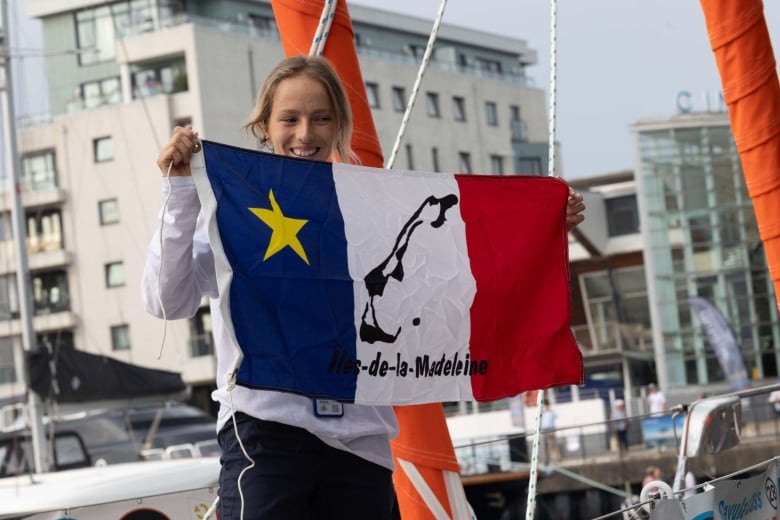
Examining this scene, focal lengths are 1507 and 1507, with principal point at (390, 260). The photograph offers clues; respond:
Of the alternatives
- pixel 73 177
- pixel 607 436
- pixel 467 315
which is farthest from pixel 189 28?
pixel 467 315

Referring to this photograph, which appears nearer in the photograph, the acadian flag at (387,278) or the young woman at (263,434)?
the young woman at (263,434)

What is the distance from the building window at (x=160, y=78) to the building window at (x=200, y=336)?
8.41 meters

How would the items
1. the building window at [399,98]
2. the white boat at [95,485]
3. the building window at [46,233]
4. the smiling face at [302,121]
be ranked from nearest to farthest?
the smiling face at [302,121] → the white boat at [95,485] → the building window at [46,233] → the building window at [399,98]

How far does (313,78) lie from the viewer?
3.24 meters

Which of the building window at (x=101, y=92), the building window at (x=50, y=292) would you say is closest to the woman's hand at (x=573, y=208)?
the building window at (x=101, y=92)

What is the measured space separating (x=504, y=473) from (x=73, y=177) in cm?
3153

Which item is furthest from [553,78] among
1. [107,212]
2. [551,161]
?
[107,212]

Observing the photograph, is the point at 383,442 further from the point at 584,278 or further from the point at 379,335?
the point at 584,278

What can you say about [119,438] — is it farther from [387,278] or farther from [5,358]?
[5,358]

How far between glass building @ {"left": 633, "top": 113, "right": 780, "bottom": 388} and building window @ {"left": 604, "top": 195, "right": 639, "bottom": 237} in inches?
302

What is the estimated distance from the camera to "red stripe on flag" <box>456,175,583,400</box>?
3715 millimetres

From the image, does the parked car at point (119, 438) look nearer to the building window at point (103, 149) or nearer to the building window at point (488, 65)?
the building window at point (103, 149)

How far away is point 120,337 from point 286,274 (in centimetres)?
5386

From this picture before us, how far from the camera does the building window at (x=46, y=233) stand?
56.5m
